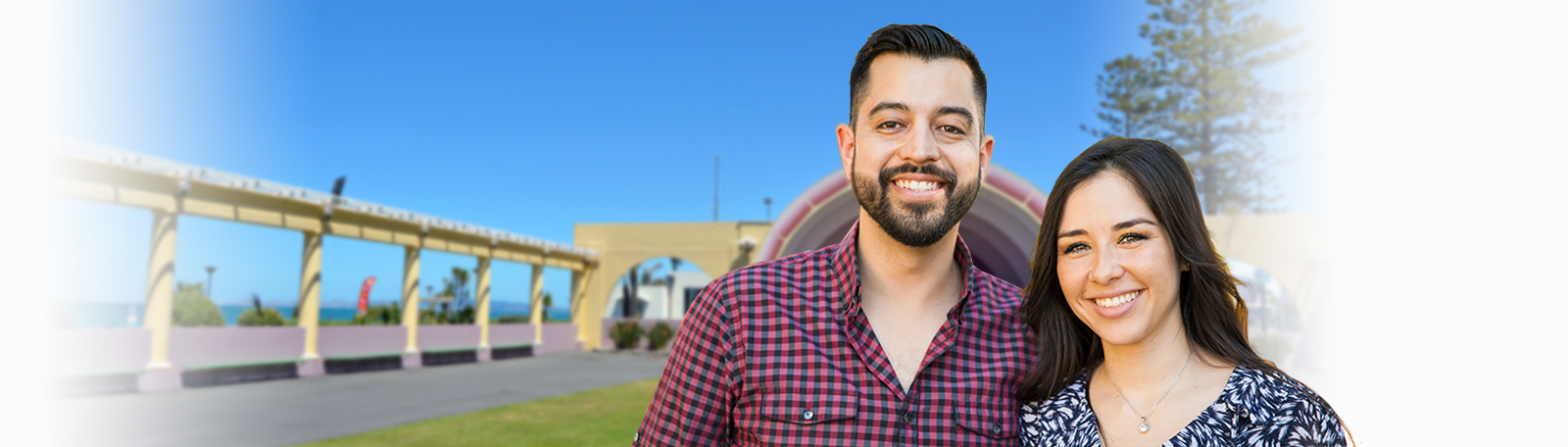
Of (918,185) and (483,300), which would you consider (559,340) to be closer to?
(483,300)

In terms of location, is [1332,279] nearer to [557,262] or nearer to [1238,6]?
[1238,6]

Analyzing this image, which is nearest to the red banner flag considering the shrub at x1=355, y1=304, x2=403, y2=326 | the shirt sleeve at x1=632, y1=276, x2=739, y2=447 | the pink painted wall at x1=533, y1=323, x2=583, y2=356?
the shrub at x1=355, y1=304, x2=403, y2=326

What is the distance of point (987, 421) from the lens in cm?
207

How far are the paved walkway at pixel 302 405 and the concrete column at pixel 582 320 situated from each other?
755cm

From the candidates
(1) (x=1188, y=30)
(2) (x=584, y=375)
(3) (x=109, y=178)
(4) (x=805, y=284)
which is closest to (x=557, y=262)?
(2) (x=584, y=375)

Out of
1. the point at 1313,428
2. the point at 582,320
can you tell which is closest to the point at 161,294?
the point at 582,320

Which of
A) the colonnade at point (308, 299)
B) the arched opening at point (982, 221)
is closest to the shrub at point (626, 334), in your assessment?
the colonnade at point (308, 299)

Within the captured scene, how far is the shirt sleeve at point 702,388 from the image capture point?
6.84 ft

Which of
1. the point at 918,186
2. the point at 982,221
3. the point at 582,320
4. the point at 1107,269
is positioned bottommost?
the point at 582,320

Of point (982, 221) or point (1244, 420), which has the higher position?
point (982, 221)

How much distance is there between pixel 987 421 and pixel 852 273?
49cm

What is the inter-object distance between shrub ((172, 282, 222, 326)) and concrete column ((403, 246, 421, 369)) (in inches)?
260

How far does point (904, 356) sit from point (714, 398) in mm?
482

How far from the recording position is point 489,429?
852cm
